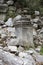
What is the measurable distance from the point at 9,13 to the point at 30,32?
5.99m

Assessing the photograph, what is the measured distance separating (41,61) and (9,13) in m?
8.30

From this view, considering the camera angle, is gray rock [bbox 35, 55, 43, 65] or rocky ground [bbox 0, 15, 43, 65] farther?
gray rock [bbox 35, 55, 43, 65]

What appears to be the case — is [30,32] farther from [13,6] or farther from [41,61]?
[13,6]

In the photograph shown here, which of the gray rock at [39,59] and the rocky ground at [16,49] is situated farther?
the gray rock at [39,59]

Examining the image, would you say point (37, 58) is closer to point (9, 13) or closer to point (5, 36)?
point (5, 36)

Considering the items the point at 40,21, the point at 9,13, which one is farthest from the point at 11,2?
the point at 40,21

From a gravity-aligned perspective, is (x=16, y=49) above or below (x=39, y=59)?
above

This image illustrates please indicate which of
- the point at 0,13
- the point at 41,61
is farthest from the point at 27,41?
the point at 0,13

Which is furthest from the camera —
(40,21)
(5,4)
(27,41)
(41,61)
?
(5,4)

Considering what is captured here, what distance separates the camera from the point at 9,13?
16594 mm

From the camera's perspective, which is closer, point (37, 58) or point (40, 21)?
point (37, 58)

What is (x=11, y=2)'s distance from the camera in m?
18.1

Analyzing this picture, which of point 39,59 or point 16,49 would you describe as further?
point 16,49

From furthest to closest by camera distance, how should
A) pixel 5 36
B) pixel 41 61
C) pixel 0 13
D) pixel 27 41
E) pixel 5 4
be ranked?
1. pixel 5 4
2. pixel 0 13
3. pixel 5 36
4. pixel 27 41
5. pixel 41 61
